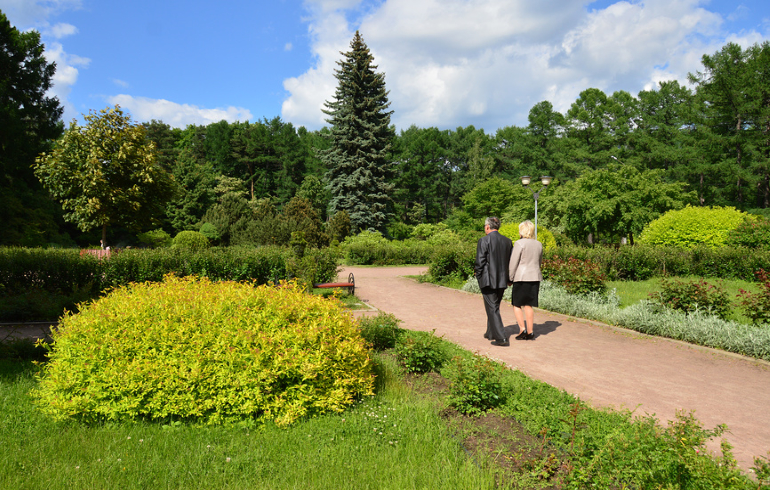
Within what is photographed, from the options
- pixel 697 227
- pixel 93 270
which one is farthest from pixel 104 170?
pixel 697 227

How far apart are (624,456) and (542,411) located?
95 cm

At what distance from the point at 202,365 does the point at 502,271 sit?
4624 millimetres

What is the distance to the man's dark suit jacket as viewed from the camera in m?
6.74

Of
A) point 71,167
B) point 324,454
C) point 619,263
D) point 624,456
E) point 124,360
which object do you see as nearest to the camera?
point 624,456

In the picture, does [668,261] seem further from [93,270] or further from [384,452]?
[93,270]

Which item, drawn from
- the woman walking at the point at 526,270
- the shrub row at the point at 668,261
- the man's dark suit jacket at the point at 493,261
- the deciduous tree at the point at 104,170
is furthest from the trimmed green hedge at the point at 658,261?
the deciduous tree at the point at 104,170

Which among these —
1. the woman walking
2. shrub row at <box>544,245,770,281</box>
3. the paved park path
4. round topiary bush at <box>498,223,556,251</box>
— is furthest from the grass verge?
round topiary bush at <box>498,223,556,251</box>

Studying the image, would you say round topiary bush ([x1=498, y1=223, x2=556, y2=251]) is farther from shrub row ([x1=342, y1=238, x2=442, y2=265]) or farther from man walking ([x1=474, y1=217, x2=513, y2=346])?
man walking ([x1=474, y1=217, x2=513, y2=346])

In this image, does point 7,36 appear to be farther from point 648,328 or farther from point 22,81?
point 648,328

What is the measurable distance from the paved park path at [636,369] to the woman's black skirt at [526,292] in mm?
682

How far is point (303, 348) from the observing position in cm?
385

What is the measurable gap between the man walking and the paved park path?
34 cm

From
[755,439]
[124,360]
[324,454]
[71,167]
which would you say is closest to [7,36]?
[71,167]

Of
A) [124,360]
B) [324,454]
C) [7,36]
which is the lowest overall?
[324,454]
